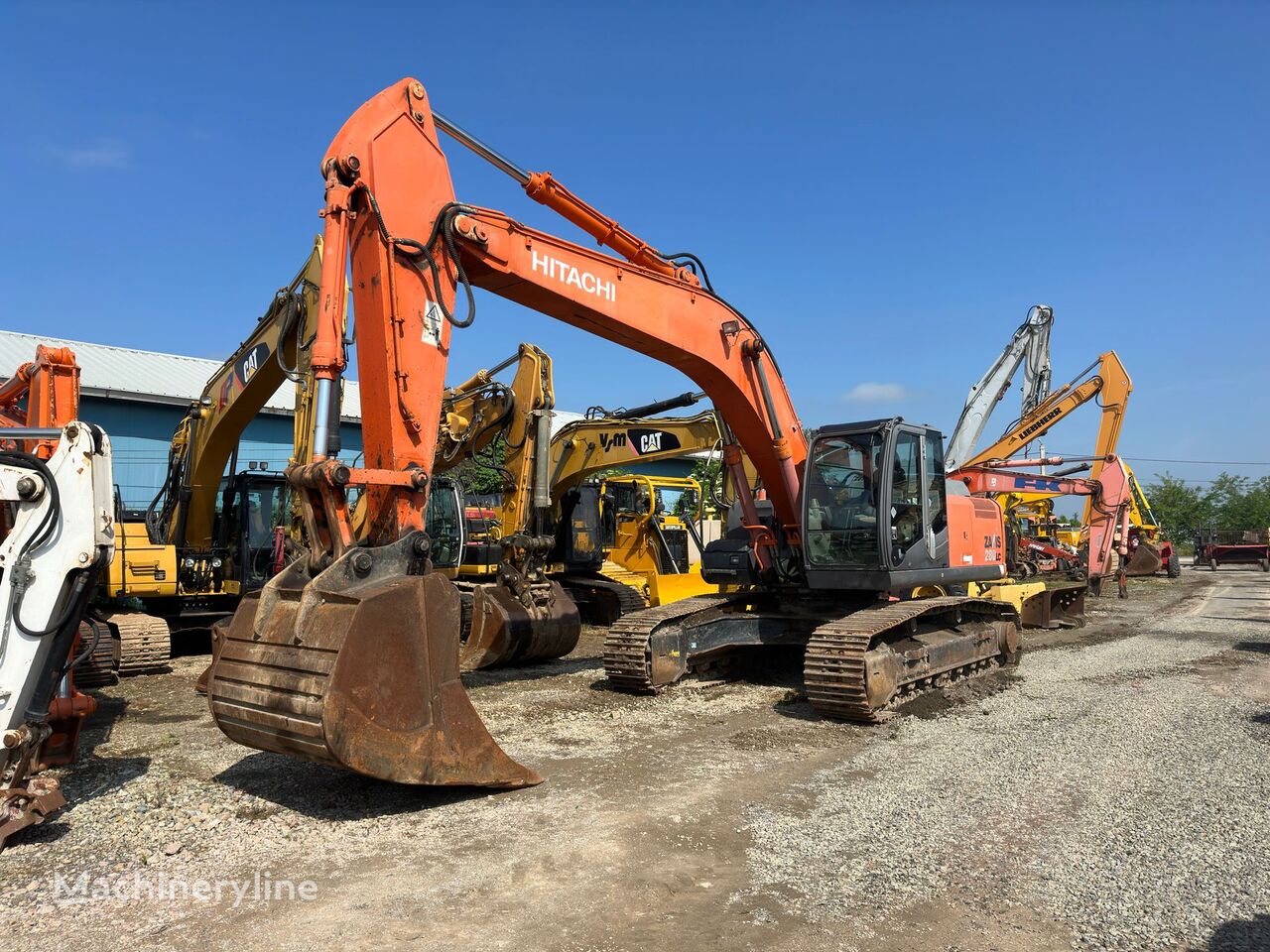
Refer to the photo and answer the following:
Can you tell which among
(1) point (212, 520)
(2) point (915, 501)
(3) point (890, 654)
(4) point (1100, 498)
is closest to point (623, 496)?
(1) point (212, 520)

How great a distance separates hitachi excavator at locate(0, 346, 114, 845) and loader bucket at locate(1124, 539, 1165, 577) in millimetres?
27237

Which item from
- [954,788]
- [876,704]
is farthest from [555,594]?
[954,788]

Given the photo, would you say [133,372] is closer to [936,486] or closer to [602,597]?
[602,597]

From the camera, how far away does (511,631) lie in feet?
31.6

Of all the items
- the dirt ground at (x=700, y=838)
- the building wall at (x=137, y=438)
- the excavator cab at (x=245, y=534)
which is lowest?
the dirt ground at (x=700, y=838)

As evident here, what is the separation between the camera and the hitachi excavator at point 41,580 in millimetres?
4469

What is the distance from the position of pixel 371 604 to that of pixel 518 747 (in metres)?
2.43

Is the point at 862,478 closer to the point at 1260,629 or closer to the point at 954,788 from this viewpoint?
the point at 954,788

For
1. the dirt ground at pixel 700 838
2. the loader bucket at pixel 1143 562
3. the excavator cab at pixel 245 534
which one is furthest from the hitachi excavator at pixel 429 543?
the loader bucket at pixel 1143 562

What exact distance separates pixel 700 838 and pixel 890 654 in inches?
141

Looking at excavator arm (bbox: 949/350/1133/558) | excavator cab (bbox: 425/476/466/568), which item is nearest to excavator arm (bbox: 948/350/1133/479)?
excavator arm (bbox: 949/350/1133/558)

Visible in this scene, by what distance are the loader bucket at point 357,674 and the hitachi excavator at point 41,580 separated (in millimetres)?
790

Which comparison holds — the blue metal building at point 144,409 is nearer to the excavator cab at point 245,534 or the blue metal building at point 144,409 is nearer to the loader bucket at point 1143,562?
the excavator cab at point 245,534

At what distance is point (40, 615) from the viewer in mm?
4543
